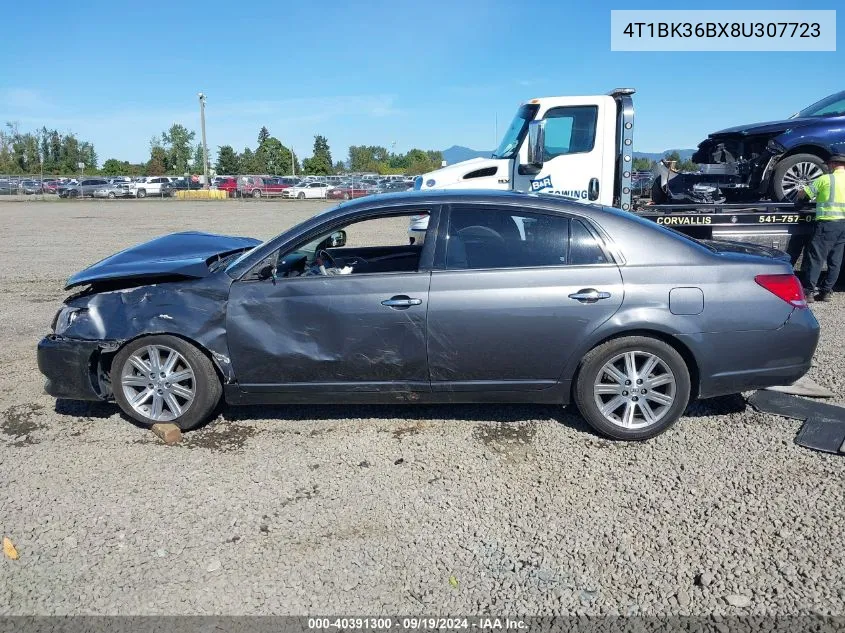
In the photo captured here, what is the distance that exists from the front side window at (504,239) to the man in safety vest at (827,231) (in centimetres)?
526

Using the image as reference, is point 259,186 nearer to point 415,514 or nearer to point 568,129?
point 568,129

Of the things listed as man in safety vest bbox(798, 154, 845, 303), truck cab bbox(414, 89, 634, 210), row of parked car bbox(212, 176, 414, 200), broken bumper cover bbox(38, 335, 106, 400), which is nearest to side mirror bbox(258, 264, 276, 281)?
broken bumper cover bbox(38, 335, 106, 400)

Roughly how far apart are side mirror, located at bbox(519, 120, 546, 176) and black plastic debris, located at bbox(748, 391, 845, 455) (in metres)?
4.41

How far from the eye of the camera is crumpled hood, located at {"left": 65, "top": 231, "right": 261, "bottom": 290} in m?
4.66

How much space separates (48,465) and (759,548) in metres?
4.05

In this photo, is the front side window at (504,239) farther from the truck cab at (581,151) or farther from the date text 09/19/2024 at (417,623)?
the truck cab at (581,151)

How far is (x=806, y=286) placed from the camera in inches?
336

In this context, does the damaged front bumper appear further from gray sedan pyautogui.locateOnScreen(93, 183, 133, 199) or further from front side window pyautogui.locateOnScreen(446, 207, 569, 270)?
gray sedan pyautogui.locateOnScreen(93, 183, 133, 199)

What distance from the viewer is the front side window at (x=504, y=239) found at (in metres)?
4.42

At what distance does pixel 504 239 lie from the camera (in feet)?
14.6

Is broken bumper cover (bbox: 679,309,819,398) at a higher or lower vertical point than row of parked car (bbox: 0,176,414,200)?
lower

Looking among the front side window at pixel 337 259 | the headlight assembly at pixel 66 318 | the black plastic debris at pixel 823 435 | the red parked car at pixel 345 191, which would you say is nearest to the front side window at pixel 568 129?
the front side window at pixel 337 259

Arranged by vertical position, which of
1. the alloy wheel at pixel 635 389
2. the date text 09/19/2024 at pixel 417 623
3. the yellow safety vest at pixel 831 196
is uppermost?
the yellow safety vest at pixel 831 196

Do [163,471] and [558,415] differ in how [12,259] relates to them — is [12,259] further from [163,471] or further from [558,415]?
[558,415]
